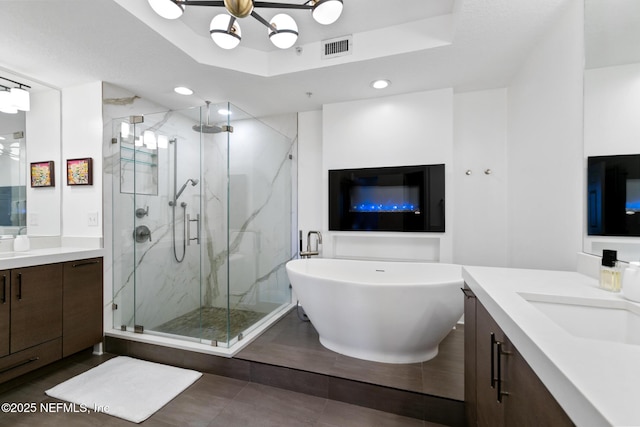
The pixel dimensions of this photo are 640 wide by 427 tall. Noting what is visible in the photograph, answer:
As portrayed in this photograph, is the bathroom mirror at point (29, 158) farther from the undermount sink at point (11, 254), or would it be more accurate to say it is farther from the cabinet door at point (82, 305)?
the cabinet door at point (82, 305)

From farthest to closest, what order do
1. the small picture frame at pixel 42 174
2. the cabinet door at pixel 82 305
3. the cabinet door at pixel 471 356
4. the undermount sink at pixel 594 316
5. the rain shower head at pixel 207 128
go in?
the small picture frame at pixel 42 174 → the rain shower head at pixel 207 128 → the cabinet door at pixel 82 305 → the cabinet door at pixel 471 356 → the undermount sink at pixel 594 316

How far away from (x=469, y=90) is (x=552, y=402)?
2832mm

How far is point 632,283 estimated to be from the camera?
929 mm

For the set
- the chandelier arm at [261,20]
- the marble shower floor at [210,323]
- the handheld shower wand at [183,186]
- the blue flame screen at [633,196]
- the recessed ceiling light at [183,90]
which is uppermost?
the recessed ceiling light at [183,90]

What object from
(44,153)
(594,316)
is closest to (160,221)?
(44,153)

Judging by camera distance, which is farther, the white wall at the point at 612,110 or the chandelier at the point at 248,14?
the chandelier at the point at 248,14

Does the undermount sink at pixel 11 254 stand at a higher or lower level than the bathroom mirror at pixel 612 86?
lower

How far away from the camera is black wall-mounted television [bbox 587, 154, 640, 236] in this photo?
1.11 metres

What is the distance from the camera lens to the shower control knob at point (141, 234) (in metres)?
2.62

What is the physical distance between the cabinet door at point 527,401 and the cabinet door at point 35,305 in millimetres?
2785

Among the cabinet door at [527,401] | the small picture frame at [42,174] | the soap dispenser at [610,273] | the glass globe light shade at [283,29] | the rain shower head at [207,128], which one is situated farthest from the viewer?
the small picture frame at [42,174]

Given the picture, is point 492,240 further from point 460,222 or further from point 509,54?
point 509,54

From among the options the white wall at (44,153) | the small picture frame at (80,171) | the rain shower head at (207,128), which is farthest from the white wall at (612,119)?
the white wall at (44,153)

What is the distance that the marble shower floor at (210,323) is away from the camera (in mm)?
2293
